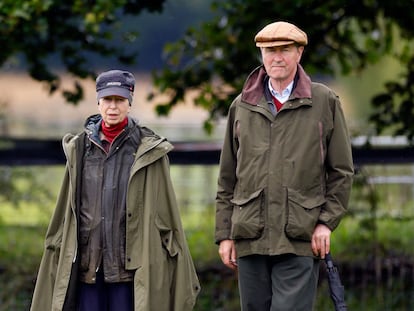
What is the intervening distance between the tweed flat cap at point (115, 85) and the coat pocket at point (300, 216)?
982mm

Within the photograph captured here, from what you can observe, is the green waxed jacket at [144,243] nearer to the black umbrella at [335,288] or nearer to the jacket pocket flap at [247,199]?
the jacket pocket flap at [247,199]

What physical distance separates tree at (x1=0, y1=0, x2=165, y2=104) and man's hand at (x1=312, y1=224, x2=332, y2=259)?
4.18 metres

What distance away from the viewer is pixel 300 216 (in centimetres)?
583

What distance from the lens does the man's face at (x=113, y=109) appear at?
5.96 meters

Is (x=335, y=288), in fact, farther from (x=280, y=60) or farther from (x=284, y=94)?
(x=280, y=60)

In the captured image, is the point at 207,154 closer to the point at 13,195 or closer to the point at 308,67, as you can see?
the point at 308,67

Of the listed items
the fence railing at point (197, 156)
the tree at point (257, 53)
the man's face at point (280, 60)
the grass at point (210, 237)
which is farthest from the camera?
the fence railing at point (197, 156)

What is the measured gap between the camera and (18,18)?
9570mm

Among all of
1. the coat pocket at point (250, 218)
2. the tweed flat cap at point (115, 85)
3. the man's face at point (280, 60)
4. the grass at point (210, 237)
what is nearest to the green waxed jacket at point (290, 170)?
the coat pocket at point (250, 218)

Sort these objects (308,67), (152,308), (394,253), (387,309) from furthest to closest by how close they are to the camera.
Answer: (308,67)
(394,253)
(387,309)
(152,308)

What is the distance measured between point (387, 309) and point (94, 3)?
3.52m

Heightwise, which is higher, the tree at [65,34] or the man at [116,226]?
the tree at [65,34]

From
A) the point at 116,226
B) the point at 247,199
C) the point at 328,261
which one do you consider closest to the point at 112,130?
the point at 116,226

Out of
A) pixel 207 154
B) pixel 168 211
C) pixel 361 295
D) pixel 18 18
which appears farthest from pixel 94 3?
pixel 168 211
